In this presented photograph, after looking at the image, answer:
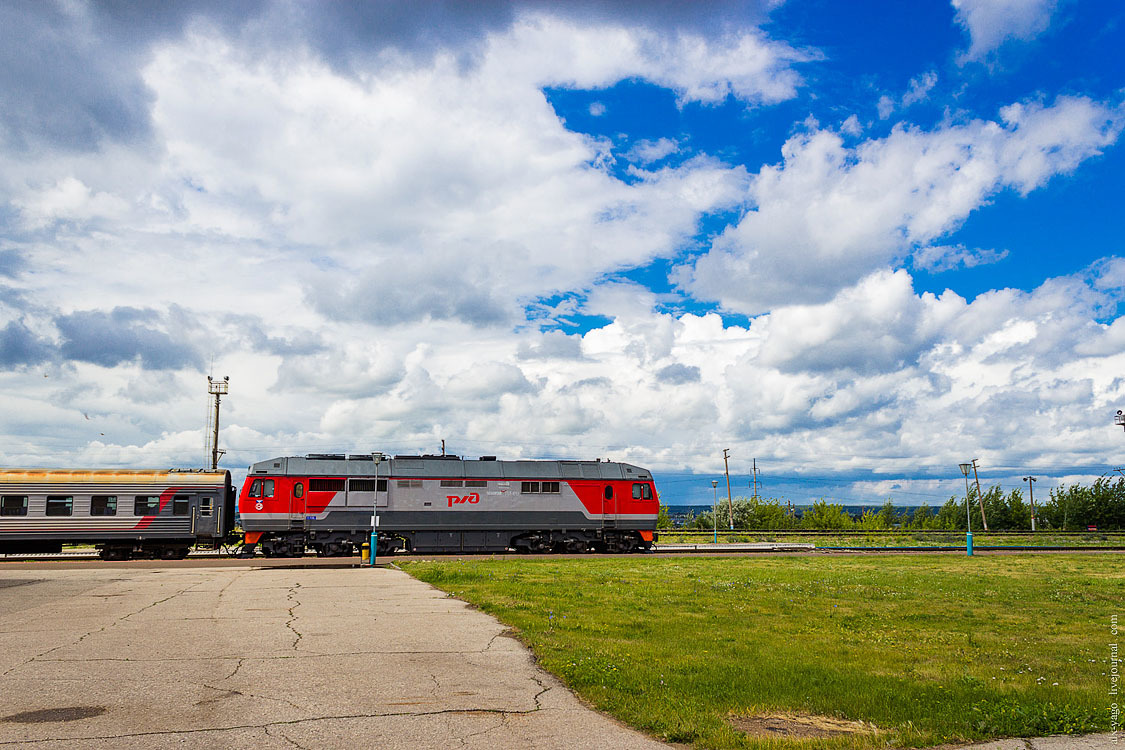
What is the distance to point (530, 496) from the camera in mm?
39969

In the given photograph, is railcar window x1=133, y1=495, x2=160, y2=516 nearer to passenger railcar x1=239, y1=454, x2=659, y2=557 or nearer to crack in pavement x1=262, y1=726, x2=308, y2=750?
passenger railcar x1=239, y1=454, x2=659, y2=557

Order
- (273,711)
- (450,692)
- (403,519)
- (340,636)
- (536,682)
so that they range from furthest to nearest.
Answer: (403,519), (340,636), (536,682), (450,692), (273,711)

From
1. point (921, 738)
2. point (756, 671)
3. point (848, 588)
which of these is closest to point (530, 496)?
point (848, 588)

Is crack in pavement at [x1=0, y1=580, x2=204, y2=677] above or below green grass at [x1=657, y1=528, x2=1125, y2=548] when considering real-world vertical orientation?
above

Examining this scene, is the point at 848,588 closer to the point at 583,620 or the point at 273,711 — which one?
the point at 583,620

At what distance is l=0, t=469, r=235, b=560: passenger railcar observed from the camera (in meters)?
33.8

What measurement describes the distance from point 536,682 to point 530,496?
97.5 ft

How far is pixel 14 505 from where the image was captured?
1330 inches

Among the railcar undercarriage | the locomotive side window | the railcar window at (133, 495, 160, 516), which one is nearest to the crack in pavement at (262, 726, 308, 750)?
the railcar undercarriage

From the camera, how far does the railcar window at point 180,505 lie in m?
35.9

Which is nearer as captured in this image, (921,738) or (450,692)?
(921,738)

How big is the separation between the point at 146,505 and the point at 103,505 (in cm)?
171

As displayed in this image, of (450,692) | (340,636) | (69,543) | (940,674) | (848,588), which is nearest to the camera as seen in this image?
(450,692)

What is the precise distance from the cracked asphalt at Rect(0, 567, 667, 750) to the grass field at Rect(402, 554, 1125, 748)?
3.10 ft
